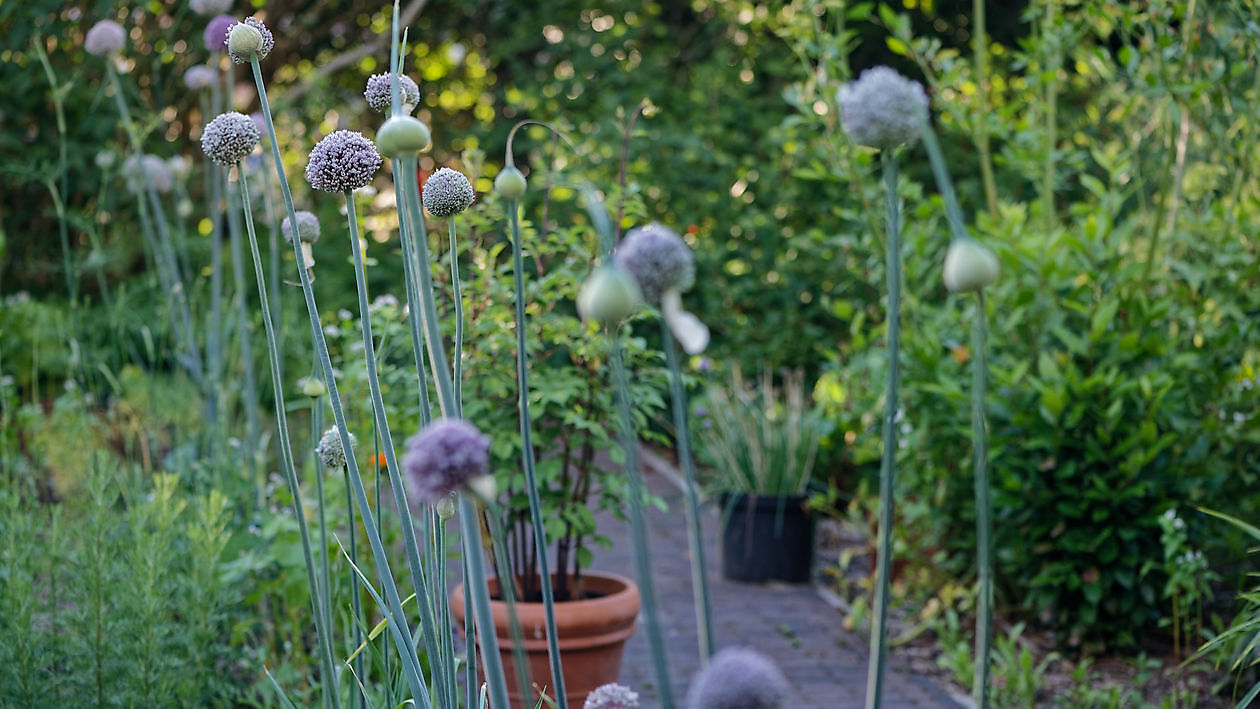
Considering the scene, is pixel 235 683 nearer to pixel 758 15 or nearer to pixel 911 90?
pixel 911 90

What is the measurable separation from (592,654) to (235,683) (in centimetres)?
91

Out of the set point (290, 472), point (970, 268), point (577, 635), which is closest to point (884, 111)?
point (970, 268)

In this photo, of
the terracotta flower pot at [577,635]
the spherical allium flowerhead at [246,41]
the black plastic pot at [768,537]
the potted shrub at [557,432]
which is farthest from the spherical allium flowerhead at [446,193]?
the black plastic pot at [768,537]

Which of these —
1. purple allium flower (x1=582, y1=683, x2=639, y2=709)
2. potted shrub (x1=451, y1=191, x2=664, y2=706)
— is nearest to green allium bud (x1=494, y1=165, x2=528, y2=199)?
purple allium flower (x1=582, y1=683, x2=639, y2=709)

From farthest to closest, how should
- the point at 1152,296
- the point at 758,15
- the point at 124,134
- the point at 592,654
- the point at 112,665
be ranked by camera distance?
the point at 758,15, the point at 124,134, the point at 1152,296, the point at 592,654, the point at 112,665

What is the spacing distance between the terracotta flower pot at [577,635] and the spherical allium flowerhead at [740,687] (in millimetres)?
1726

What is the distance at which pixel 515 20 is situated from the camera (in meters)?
7.87

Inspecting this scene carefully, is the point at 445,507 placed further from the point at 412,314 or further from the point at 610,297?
the point at 610,297

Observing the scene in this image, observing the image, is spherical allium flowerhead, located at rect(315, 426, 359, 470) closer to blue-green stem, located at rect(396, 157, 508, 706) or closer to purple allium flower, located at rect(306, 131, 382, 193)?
purple allium flower, located at rect(306, 131, 382, 193)

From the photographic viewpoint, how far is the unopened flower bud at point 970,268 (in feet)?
2.28

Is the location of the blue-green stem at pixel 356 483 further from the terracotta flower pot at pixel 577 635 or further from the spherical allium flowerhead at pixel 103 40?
the spherical allium flowerhead at pixel 103 40

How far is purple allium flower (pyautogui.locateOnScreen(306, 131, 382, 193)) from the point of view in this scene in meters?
1.21

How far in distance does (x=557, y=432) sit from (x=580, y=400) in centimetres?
11

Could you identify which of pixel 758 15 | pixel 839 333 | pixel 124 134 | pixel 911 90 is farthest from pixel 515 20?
pixel 911 90
